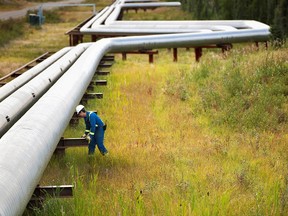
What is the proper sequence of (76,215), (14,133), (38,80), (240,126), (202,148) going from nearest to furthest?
(76,215) < (14,133) < (202,148) < (240,126) < (38,80)

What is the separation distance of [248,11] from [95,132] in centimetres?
2549

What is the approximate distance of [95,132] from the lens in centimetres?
764

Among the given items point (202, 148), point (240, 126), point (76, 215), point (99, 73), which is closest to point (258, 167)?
point (202, 148)

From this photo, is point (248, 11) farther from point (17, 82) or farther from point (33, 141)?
point (33, 141)

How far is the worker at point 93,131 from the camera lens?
7.50 metres

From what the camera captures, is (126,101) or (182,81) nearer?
(126,101)

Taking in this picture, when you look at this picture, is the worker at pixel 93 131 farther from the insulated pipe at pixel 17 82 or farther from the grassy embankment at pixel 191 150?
the insulated pipe at pixel 17 82

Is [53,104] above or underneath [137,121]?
above

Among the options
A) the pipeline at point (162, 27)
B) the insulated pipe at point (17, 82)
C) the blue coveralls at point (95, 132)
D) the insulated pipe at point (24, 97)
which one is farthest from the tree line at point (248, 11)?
the blue coveralls at point (95, 132)

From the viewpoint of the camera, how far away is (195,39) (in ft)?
66.3

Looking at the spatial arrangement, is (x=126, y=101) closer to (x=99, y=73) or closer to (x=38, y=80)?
(x=38, y=80)

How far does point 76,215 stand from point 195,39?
610 inches

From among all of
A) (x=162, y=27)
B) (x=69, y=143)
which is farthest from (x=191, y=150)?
(x=162, y=27)

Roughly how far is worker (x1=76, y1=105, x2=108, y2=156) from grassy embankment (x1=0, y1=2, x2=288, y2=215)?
0.15 metres
